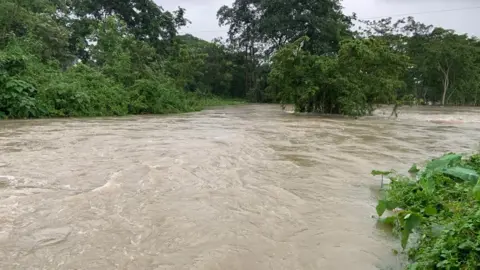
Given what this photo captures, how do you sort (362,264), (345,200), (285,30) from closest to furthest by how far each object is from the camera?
(362,264) < (345,200) < (285,30)

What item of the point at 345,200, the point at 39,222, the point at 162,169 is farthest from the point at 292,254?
the point at 162,169

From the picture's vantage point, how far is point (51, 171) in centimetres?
481

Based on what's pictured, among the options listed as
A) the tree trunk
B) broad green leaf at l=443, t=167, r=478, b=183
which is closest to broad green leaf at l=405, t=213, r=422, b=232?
broad green leaf at l=443, t=167, r=478, b=183

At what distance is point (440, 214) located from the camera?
2.97 m

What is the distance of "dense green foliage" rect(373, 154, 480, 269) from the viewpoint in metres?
2.14

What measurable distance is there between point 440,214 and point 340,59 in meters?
14.2

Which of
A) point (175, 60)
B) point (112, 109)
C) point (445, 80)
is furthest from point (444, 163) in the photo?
point (445, 80)

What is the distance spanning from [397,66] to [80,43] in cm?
1744

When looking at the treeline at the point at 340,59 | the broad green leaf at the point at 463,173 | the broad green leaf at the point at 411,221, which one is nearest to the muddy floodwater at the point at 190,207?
the broad green leaf at the point at 411,221

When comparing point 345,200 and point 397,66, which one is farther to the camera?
point 397,66

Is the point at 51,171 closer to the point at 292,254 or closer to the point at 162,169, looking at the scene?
the point at 162,169

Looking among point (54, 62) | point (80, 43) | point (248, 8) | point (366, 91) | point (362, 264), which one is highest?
point (248, 8)

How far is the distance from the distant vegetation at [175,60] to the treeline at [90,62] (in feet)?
0.15

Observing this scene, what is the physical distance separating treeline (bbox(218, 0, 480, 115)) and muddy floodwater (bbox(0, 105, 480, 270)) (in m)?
9.80
